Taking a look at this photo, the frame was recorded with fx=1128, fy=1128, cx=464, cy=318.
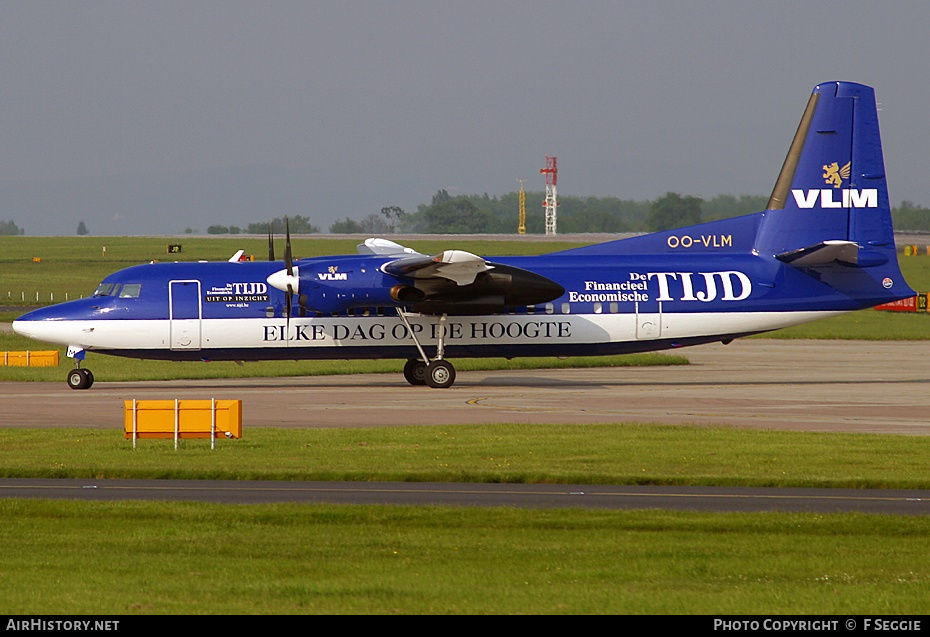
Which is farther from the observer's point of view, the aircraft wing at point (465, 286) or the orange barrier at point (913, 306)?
the orange barrier at point (913, 306)

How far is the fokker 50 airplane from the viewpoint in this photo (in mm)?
30547

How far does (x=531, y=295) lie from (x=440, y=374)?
3412mm

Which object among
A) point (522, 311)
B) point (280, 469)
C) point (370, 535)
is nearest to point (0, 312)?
point (522, 311)

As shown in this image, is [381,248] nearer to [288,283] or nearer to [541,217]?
[288,283]

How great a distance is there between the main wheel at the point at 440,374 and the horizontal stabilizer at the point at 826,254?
32.9ft

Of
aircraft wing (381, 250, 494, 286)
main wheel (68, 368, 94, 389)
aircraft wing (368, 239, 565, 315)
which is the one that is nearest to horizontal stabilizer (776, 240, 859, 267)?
aircraft wing (368, 239, 565, 315)

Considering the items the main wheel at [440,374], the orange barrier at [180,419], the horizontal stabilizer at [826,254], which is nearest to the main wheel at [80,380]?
the main wheel at [440,374]

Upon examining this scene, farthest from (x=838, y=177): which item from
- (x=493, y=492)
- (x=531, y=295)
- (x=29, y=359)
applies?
(x=29, y=359)

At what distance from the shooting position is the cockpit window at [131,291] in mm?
30984

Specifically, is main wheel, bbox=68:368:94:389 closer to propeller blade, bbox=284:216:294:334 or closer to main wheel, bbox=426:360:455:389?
propeller blade, bbox=284:216:294:334

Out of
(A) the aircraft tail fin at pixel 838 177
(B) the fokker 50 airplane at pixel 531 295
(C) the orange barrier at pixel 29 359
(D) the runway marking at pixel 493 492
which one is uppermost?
(A) the aircraft tail fin at pixel 838 177

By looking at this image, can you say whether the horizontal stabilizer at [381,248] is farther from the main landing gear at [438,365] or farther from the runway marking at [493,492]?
the runway marking at [493,492]

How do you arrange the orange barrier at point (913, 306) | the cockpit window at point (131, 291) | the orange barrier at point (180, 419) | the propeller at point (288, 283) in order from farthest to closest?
the orange barrier at point (913, 306) → the cockpit window at point (131, 291) → the propeller at point (288, 283) → the orange barrier at point (180, 419)

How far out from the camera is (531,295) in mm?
30422
